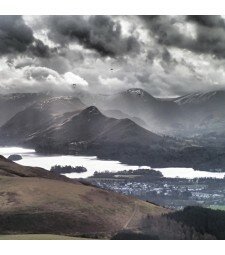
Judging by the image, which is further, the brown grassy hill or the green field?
the brown grassy hill

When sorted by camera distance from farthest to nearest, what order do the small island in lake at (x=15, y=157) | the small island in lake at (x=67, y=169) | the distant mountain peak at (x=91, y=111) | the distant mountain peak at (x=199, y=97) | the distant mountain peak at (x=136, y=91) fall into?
the distant mountain peak at (x=91, y=111)
the distant mountain peak at (x=199, y=97)
the distant mountain peak at (x=136, y=91)
the small island in lake at (x=15, y=157)
the small island in lake at (x=67, y=169)

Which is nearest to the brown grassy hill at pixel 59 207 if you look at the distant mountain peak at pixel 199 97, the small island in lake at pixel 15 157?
the small island in lake at pixel 15 157

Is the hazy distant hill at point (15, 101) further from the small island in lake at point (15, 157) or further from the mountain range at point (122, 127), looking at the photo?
the small island in lake at point (15, 157)

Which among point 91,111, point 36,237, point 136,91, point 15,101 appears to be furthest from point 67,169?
point 136,91

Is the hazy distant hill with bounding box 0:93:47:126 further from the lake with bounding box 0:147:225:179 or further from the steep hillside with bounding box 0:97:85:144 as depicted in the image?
the lake with bounding box 0:147:225:179

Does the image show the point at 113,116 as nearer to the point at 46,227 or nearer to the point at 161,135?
the point at 161,135

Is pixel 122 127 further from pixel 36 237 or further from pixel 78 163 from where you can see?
pixel 36 237

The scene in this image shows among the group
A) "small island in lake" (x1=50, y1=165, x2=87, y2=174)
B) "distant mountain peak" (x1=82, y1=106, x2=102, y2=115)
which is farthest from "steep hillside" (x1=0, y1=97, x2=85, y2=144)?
"small island in lake" (x1=50, y1=165, x2=87, y2=174)

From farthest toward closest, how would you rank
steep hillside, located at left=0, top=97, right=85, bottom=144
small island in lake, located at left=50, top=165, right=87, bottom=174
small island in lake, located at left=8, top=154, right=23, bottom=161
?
steep hillside, located at left=0, top=97, right=85, bottom=144, small island in lake, located at left=8, top=154, right=23, bottom=161, small island in lake, located at left=50, top=165, right=87, bottom=174
